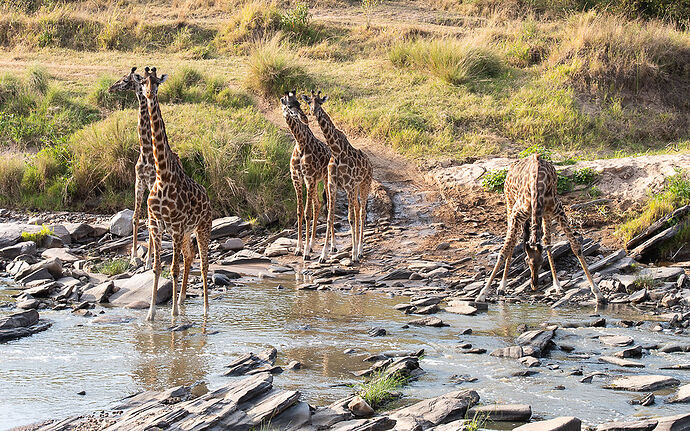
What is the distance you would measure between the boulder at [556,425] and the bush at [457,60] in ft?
48.8

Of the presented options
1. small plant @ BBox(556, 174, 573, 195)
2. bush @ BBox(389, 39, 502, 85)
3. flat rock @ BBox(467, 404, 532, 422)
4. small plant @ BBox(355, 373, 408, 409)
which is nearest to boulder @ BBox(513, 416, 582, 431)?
flat rock @ BBox(467, 404, 532, 422)

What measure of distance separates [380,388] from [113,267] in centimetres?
639

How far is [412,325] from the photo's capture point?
30.3 feet

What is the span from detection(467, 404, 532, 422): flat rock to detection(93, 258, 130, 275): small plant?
23.4ft

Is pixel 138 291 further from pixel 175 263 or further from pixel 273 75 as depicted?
pixel 273 75

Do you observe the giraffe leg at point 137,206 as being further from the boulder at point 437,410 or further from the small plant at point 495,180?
the boulder at point 437,410

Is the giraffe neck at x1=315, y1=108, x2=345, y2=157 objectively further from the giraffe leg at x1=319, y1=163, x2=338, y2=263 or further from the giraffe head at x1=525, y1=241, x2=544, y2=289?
the giraffe head at x1=525, y1=241, x2=544, y2=289

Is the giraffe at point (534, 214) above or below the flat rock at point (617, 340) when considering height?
above

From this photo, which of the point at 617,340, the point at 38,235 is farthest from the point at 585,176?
the point at 38,235

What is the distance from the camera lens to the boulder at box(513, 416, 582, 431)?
5488mm

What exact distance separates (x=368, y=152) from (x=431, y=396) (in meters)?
10.6

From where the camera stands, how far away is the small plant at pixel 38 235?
42.5 ft

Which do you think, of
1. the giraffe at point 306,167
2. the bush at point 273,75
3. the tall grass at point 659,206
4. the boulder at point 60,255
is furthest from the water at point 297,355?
the bush at point 273,75

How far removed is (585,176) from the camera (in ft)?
46.2
